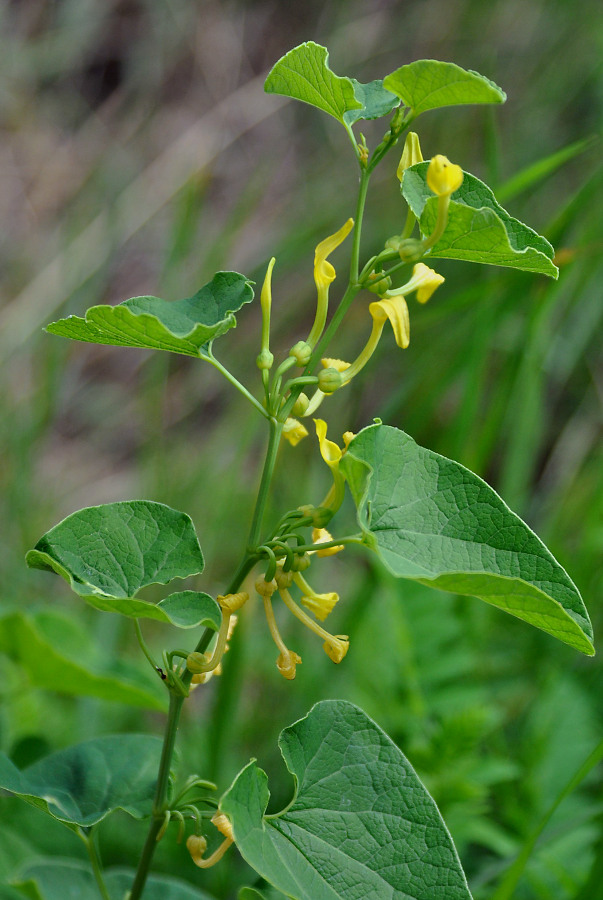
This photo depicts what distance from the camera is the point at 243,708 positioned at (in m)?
1.35

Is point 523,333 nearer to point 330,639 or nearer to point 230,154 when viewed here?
point 330,639

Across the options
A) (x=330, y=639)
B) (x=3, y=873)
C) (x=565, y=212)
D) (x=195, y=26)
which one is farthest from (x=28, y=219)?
Answer: (x=330, y=639)

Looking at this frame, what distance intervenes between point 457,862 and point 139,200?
2111 mm

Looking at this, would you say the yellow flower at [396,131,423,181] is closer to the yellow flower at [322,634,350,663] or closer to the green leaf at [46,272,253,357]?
the green leaf at [46,272,253,357]

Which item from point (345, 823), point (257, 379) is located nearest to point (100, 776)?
point (345, 823)

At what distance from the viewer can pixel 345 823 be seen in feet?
1.42

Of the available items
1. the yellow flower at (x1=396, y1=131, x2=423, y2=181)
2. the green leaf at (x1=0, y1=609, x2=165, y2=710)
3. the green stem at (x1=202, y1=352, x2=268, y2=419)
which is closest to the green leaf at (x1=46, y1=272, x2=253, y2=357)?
the green stem at (x1=202, y1=352, x2=268, y2=419)

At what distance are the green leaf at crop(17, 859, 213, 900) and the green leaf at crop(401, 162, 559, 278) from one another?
54 centimetres

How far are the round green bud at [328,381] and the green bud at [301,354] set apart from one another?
0.05 feet

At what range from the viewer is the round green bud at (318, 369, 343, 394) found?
45 centimetres

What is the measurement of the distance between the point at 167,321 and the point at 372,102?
180mm

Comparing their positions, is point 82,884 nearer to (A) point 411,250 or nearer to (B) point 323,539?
(B) point 323,539

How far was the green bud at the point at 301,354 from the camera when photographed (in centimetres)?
45

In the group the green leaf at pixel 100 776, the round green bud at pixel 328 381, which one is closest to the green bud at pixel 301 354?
the round green bud at pixel 328 381
